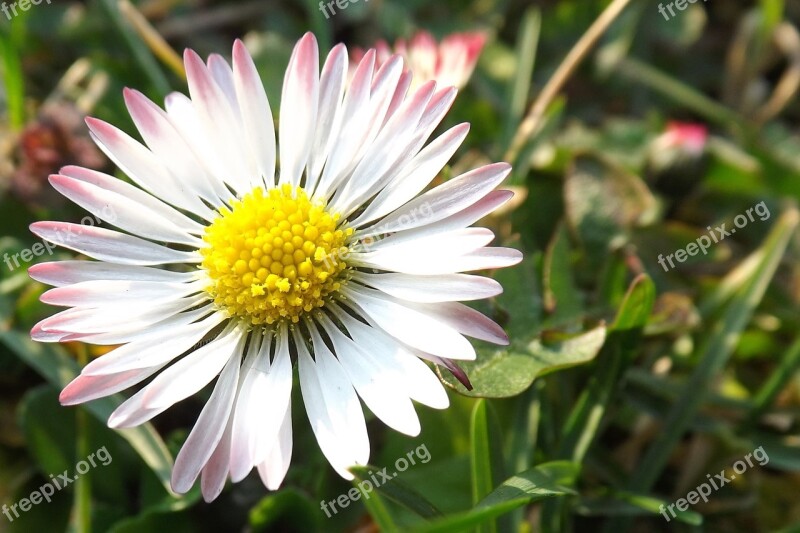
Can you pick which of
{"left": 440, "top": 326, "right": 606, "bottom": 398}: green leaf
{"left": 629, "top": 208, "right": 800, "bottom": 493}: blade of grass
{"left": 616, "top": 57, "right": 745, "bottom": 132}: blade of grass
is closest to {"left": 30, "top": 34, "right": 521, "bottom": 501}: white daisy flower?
{"left": 440, "top": 326, "right": 606, "bottom": 398}: green leaf

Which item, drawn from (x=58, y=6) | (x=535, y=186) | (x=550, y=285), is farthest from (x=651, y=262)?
(x=58, y=6)

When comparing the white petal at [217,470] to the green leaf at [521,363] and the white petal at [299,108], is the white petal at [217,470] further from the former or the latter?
the white petal at [299,108]

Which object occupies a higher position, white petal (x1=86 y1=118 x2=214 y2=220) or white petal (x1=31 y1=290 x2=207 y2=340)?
white petal (x1=86 y1=118 x2=214 y2=220)

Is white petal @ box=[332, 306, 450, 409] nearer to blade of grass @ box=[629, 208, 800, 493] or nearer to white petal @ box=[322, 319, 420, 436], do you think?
white petal @ box=[322, 319, 420, 436]

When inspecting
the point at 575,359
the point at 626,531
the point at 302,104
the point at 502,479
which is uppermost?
the point at 302,104

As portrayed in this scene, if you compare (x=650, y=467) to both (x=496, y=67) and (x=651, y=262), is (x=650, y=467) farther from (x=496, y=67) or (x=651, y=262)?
(x=496, y=67)

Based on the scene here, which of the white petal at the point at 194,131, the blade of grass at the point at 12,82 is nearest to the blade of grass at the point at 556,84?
the white petal at the point at 194,131
